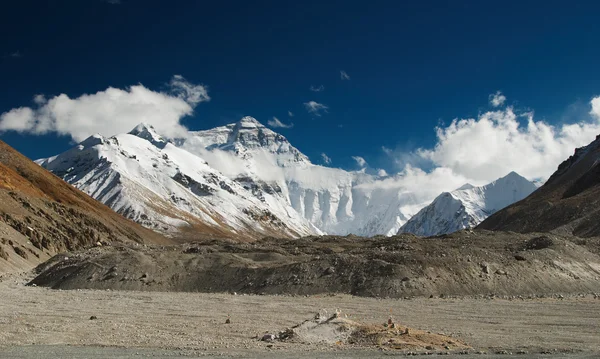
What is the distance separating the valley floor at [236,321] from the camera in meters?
22.7

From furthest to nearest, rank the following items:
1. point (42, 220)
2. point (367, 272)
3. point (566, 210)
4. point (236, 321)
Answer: point (566, 210), point (42, 220), point (367, 272), point (236, 321)

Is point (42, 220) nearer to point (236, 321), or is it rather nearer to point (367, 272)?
point (367, 272)

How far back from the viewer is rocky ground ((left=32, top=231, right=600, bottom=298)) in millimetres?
47188

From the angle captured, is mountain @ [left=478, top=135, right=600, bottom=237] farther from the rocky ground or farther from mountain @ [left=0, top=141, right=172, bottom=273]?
mountain @ [left=0, top=141, right=172, bottom=273]

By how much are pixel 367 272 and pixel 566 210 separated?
263ft

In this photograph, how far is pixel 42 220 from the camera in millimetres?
106625

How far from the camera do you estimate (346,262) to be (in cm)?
5141

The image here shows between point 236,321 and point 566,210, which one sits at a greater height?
point 566,210

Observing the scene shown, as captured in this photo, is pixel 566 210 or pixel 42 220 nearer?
pixel 42 220

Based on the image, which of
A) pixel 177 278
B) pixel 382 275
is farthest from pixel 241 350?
pixel 177 278

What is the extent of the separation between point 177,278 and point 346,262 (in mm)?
17794

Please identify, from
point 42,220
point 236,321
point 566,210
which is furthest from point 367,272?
point 42,220

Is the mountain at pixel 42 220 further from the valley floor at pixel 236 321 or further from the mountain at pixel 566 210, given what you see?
the mountain at pixel 566 210

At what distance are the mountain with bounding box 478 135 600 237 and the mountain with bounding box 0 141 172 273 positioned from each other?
9733cm
